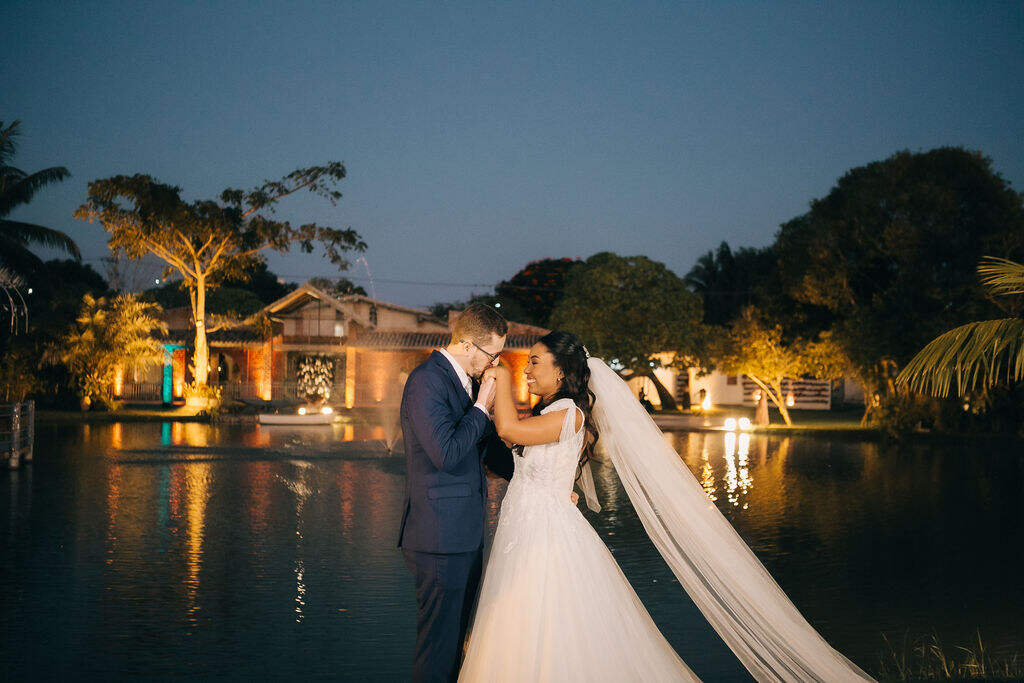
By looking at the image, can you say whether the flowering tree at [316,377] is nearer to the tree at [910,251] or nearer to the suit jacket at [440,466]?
the tree at [910,251]

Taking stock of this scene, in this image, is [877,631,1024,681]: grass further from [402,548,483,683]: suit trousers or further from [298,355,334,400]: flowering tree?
[298,355,334,400]: flowering tree

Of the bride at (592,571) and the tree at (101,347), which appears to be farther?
the tree at (101,347)

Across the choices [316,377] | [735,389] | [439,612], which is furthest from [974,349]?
[735,389]

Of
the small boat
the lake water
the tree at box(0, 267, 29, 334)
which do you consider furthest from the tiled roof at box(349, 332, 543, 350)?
the lake water

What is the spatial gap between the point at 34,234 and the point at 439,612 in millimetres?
31107

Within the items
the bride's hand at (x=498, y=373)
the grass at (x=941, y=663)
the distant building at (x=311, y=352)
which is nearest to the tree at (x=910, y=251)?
the distant building at (x=311, y=352)

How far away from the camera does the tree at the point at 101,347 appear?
35.6 metres

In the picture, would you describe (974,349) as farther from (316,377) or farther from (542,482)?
(316,377)

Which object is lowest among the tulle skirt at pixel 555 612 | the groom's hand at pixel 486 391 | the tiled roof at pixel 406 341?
the tulle skirt at pixel 555 612

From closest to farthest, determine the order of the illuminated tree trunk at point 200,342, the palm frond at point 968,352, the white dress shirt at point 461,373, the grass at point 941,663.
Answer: the white dress shirt at point 461,373 < the grass at point 941,663 < the palm frond at point 968,352 < the illuminated tree trunk at point 200,342

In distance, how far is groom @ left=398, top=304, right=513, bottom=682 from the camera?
4.14 metres

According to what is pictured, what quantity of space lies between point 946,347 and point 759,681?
3.47 metres

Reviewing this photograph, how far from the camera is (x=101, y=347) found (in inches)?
1415

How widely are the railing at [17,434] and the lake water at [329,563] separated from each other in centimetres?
49
